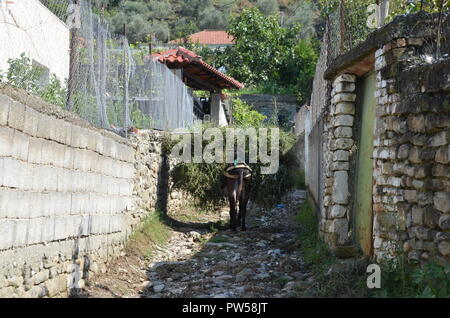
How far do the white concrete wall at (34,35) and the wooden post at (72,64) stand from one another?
0.27ft

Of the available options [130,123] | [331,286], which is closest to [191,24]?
[130,123]

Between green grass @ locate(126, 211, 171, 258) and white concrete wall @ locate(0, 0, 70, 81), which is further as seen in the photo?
green grass @ locate(126, 211, 171, 258)

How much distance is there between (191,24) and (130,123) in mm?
48598

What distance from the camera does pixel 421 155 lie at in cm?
441

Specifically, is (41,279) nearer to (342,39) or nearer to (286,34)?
(342,39)

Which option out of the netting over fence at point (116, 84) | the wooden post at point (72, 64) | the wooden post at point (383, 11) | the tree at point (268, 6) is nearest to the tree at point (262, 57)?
the netting over fence at point (116, 84)

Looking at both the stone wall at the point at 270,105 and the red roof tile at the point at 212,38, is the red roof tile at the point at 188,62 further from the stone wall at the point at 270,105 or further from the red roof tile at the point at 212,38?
the red roof tile at the point at 212,38

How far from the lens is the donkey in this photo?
9961 millimetres

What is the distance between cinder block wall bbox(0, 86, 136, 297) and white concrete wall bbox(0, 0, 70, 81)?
40 centimetres

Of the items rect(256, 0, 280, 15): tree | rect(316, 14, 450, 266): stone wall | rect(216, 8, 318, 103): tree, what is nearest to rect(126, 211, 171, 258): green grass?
rect(316, 14, 450, 266): stone wall

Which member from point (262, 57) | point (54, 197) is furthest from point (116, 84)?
point (262, 57)

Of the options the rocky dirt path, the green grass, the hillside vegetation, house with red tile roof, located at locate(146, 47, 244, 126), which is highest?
the hillside vegetation

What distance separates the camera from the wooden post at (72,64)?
18.6 ft

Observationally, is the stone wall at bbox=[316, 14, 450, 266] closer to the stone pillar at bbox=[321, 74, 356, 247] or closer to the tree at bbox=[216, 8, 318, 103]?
the stone pillar at bbox=[321, 74, 356, 247]
